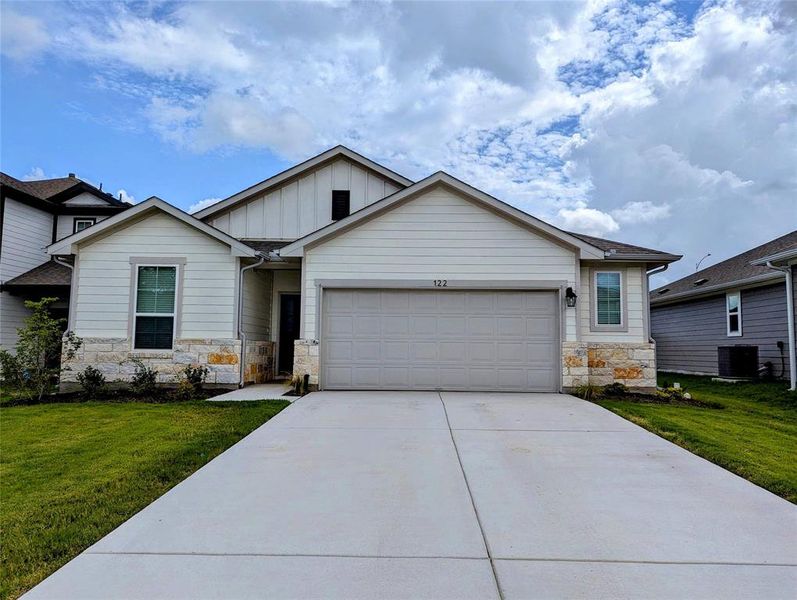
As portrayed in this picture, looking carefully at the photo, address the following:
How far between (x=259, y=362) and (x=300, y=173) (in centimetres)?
529

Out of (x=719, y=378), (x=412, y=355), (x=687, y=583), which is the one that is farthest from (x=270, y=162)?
(x=687, y=583)

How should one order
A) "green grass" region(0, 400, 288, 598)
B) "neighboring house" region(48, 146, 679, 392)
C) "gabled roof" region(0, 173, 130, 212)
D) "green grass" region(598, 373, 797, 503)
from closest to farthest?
"green grass" region(0, 400, 288, 598) < "green grass" region(598, 373, 797, 503) < "neighboring house" region(48, 146, 679, 392) < "gabled roof" region(0, 173, 130, 212)

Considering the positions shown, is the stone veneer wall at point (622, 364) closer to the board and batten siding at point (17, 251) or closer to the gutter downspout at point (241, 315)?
the gutter downspout at point (241, 315)

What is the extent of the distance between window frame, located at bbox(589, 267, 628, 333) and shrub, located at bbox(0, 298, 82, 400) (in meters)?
11.5

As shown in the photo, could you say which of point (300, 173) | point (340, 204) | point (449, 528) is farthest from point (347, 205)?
point (449, 528)

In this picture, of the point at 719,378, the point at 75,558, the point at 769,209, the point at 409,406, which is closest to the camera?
the point at 75,558

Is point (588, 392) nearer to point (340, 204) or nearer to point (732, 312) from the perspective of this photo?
point (340, 204)

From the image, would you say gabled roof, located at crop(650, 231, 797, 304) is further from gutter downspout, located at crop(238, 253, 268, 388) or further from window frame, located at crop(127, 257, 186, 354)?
window frame, located at crop(127, 257, 186, 354)

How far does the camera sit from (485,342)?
1106 centimetres

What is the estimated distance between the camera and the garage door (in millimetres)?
11031

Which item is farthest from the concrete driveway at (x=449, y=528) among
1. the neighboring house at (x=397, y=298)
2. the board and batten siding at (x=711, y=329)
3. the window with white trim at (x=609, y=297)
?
the board and batten siding at (x=711, y=329)

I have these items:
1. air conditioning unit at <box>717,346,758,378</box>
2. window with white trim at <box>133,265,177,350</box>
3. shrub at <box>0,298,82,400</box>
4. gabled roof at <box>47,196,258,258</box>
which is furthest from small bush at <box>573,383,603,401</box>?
shrub at <box>0,298,82,400</box>

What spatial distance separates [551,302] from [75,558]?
9617 mm

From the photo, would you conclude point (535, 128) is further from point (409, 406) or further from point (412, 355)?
point (409, 406)
